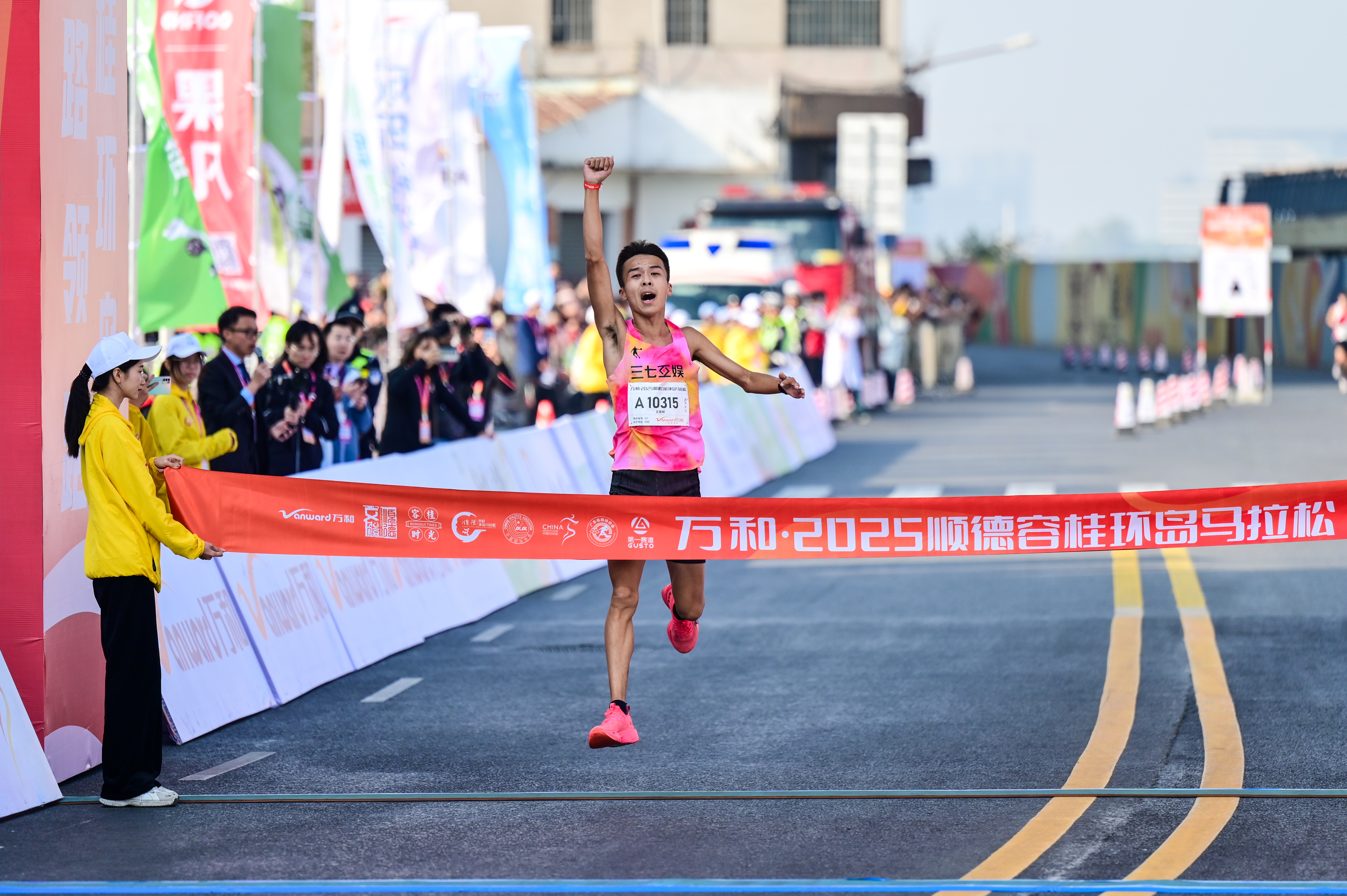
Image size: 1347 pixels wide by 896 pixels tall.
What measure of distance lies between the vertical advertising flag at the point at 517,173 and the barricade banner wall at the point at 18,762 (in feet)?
52.9

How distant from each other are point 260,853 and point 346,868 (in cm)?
37

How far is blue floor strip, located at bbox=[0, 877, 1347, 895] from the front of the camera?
596cm

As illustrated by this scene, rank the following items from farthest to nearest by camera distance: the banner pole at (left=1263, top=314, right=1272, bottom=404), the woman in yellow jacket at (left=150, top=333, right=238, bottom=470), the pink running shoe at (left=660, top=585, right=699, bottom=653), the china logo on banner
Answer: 1. the banner pole at (left=1263, top=314, right=1272, bottom=404)
2. the china logo on banner
3. the woman in yellow jacket at (left=150, top=333, right=238, bottom=470)
4. the pink running shoe at (left=660, top=585, right=699, bottom=653)

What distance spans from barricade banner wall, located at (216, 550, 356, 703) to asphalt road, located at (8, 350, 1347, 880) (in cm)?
20

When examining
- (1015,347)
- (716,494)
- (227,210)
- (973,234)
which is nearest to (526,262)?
(716,494)

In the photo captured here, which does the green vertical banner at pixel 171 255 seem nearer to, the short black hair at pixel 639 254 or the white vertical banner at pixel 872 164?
the short black hair at pixel 639 254

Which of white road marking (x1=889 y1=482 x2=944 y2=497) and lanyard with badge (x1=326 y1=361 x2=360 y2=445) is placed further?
white road marking (x1=889 y1=482 x2=944 y2=497)

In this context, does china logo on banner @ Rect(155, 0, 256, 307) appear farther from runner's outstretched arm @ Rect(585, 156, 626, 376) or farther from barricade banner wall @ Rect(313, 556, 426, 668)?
runner's outstretched arm @ Rect(585, 156, 626, 376)

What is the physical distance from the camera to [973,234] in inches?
3649

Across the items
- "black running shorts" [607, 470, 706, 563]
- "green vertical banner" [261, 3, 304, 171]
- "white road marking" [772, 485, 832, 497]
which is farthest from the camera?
"white road marking" [772, 485, 832, 497]

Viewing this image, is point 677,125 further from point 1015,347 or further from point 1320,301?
point 1015,347

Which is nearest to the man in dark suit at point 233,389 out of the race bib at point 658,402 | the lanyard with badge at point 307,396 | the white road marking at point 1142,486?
the lanyard with badge at point 307,396

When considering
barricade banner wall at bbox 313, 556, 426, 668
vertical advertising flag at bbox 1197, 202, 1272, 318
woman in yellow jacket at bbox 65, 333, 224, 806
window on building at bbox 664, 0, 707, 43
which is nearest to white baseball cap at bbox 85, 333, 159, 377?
woman in yellow jacket at bbox 65, 333, 224, 806

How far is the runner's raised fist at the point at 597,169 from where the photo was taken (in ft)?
24.7
